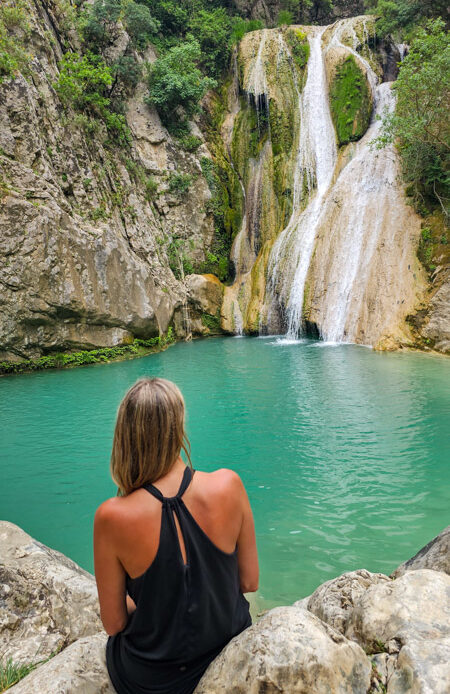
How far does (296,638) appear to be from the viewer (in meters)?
1.50

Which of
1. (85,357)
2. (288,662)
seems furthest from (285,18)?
(288,662)

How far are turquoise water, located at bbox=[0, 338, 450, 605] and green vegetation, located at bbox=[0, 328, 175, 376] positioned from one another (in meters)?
1.75

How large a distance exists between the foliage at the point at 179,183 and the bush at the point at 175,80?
371cm

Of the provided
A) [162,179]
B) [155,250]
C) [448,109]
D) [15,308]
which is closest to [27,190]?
[15,308]

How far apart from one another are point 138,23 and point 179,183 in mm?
8114

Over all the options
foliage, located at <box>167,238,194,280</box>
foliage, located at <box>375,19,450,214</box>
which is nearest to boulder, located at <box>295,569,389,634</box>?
foliage, located at <box>375,19,450,214</box>

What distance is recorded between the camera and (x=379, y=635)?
199 cm

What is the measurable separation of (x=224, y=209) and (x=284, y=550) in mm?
22408

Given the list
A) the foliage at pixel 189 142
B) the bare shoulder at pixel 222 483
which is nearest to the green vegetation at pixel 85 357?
the foliage at pixel 189 142

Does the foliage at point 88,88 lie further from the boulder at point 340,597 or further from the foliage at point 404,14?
the boulder at point 340,597

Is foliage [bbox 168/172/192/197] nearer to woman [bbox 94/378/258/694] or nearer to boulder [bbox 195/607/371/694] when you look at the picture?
woman [bbox 94/378/258/694]

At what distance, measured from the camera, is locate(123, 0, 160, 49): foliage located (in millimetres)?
21562

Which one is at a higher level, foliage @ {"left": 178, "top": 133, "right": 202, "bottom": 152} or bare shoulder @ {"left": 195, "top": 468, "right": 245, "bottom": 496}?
foliage @ {"left": 178, "top": 133, "right": 202, "bottom": 152}

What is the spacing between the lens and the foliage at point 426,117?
1366 cm
